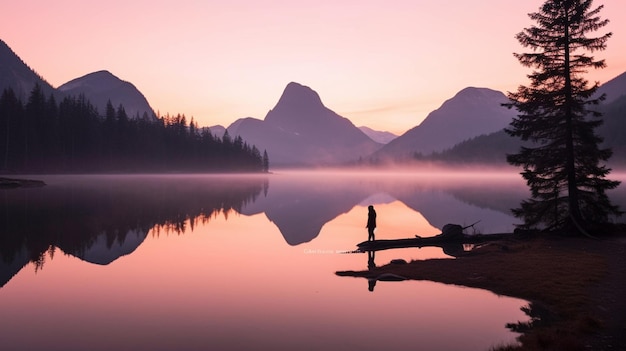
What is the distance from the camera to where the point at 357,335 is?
14164 mm

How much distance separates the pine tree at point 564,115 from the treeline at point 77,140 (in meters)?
125

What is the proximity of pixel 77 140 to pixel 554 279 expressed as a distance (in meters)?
146

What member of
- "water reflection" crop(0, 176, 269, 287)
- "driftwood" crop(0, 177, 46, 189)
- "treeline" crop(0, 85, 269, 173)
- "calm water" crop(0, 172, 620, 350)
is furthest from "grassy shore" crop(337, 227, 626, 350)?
"treeline" crop(0, 85, 269, 173)

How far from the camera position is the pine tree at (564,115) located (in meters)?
30.7

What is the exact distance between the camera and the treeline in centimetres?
12194

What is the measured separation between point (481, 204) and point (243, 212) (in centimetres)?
3797

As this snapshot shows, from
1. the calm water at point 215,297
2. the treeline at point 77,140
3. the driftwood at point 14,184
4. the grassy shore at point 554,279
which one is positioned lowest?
the calm water at point 215,297

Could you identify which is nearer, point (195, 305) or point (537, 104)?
point (195, 305)

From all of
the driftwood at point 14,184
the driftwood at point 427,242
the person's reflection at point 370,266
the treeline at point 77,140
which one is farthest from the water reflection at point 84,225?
the treeline at point 77,140

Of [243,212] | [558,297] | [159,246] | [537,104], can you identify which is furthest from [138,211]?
[558,297]

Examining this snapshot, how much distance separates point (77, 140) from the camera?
454 feet

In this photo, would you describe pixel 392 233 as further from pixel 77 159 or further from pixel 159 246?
pixel 77 159

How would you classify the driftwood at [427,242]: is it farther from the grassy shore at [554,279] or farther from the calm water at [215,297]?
the grassy shore at [554,279]

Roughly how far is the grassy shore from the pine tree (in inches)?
106
